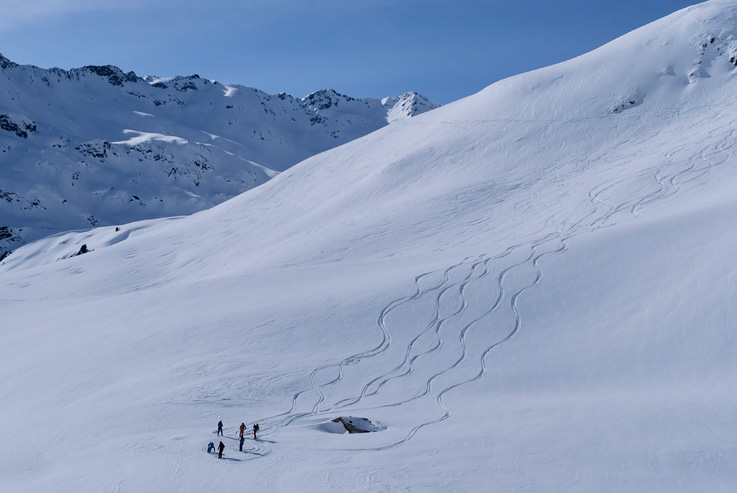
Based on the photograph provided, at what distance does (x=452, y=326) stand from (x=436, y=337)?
43.8 inches

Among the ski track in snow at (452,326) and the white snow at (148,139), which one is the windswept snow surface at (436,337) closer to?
the ski track in snow at (452,326)

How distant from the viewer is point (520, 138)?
60625 mm

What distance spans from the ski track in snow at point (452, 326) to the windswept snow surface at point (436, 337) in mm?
115

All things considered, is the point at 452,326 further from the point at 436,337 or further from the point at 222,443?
the point at 222,443

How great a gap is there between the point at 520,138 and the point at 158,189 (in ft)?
366

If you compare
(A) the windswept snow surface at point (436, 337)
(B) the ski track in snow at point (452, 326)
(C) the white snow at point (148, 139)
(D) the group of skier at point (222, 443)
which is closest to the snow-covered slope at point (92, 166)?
(C) the white snow at point (148, 139)

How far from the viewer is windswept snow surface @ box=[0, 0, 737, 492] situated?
19.3 meters

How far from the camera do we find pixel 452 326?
97.8 feet

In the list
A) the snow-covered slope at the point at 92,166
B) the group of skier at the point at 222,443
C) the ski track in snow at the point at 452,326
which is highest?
the snow-covered slope at the point at 92,166

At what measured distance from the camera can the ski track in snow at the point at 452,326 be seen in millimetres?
24531

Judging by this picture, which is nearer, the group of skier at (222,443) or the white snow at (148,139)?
the group of skier at (222,443)

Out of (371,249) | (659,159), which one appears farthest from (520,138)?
(371,249)

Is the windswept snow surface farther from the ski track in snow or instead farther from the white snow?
the white snow

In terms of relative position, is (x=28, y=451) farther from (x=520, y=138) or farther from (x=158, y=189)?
(x=158, y=189)
